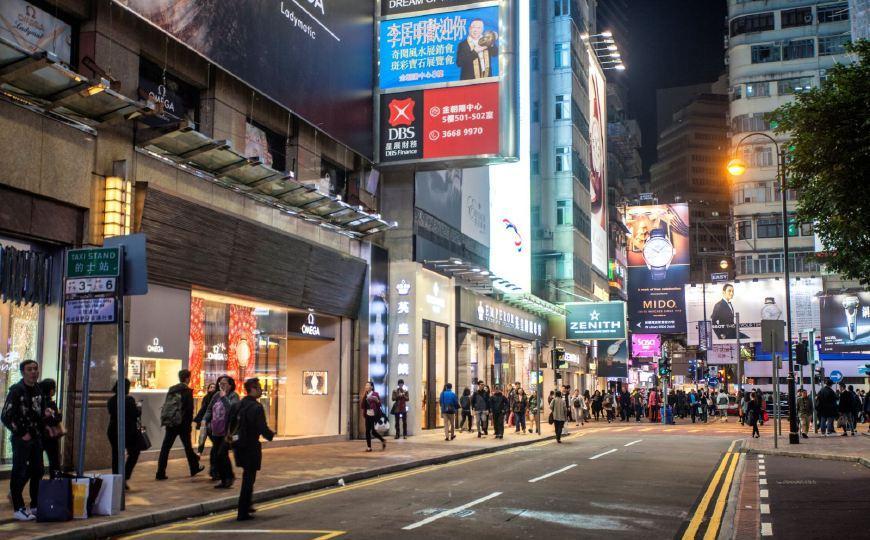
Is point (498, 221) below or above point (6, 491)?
above

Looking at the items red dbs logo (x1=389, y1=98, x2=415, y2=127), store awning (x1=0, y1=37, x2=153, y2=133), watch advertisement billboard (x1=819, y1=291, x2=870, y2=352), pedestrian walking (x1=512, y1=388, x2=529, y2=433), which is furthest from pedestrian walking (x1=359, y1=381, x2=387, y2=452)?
watch advertisement billboard (x1=819, y1=291, x2=870, y2=352)

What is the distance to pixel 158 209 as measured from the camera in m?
17.6

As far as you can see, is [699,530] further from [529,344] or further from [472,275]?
[529,344]

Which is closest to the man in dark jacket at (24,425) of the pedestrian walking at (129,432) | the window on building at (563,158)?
the pedestrian walking at (129,432)

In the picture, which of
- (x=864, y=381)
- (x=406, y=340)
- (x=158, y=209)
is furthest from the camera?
(x=864, y=381)

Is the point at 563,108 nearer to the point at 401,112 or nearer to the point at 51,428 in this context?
the point at 401,112

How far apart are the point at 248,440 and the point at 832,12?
298ft

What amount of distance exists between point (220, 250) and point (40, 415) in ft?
30.6

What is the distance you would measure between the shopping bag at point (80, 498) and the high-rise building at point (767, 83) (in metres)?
82.4

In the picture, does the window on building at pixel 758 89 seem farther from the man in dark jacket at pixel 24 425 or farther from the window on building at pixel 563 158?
the man in dark jacket at pixel 24 425

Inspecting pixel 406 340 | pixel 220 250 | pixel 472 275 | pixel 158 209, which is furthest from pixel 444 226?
pixel 158 209

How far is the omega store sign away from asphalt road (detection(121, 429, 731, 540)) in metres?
15.0

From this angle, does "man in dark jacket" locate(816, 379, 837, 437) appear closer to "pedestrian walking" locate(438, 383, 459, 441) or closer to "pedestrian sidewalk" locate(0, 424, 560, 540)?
"pedestrian sidewalk" locate(0, 424, 560, 540)

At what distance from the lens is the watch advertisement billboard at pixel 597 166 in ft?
225
